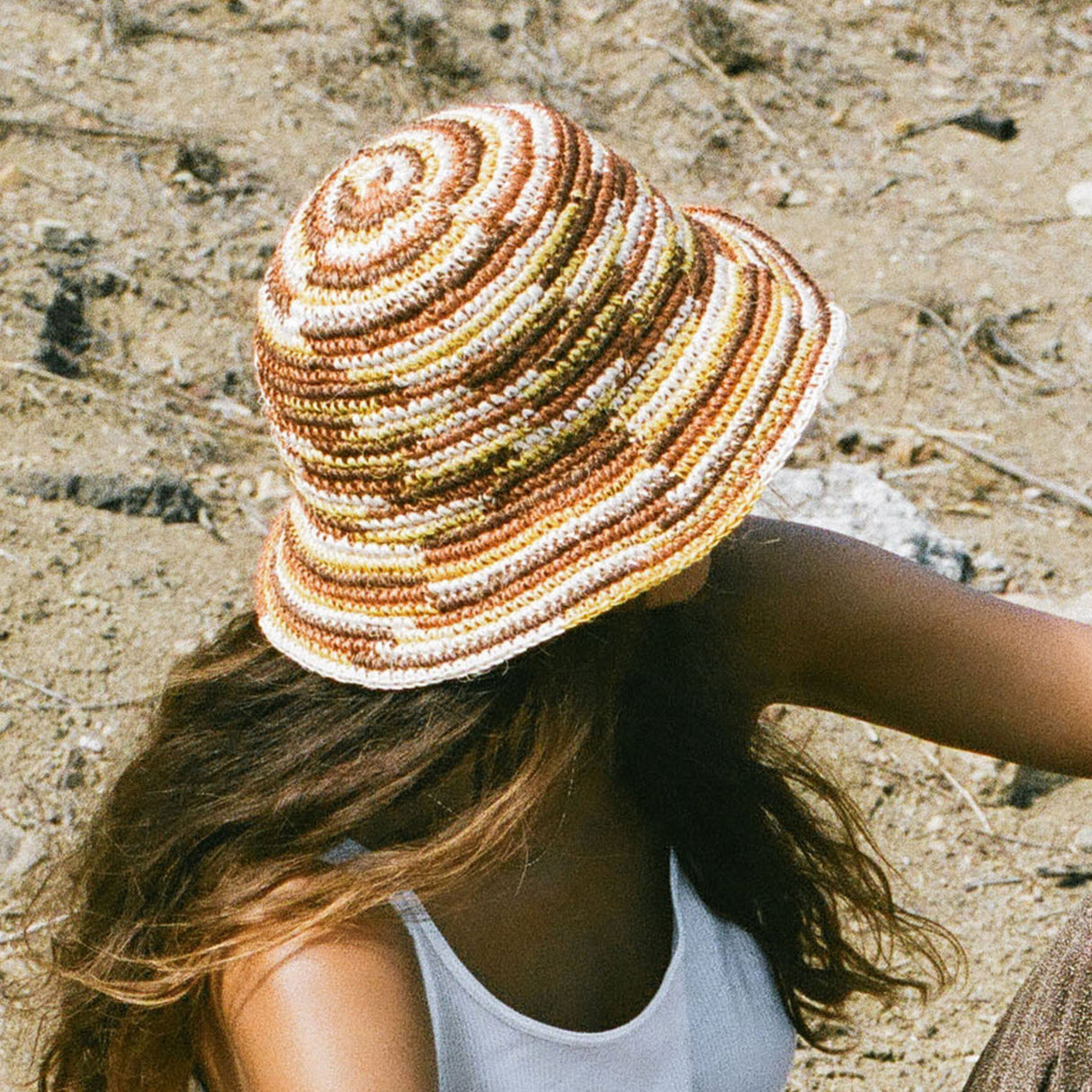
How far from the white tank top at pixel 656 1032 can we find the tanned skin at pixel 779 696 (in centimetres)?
3

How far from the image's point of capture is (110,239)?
3.22 metres

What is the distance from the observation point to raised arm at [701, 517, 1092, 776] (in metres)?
1.46

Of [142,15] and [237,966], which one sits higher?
[237,966]

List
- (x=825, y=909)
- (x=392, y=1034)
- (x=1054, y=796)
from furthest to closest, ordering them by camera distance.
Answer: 1. (x=1054, y=796)
2. (x=825, y=909)
3. (x=392, y=1034)

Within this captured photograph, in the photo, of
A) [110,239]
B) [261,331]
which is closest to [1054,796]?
[261,331]

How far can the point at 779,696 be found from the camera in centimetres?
159

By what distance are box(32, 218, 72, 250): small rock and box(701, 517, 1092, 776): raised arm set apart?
2.15 metres

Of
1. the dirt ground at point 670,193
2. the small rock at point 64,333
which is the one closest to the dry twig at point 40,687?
the dirt ground at point 670,193

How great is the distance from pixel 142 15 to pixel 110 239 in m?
0.97

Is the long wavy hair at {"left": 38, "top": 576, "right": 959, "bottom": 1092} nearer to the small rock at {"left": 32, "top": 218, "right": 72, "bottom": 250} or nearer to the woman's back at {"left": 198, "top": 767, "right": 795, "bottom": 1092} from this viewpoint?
the woman's back at {"left": 198, "top": 767, "right": 795, "bottom": 1092}

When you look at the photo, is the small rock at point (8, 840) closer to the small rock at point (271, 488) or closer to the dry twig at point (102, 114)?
the small rock at point (271, 488)

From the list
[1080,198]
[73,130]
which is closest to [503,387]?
[73,130]

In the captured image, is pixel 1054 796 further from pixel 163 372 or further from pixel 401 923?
pixel 163 372

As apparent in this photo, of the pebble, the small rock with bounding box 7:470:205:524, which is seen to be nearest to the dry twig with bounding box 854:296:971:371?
the pebble
